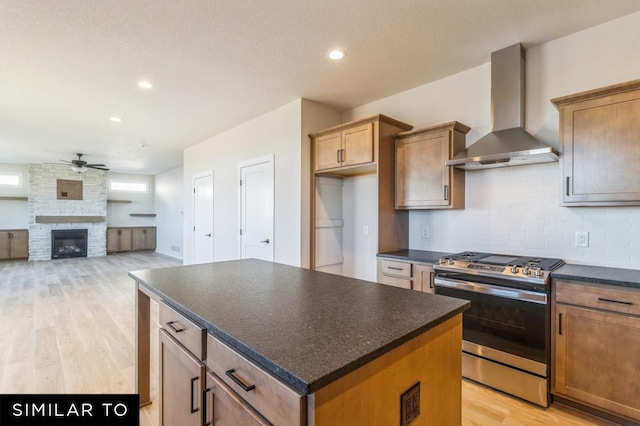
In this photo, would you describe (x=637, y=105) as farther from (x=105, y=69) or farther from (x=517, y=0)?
(x=105, y=69)

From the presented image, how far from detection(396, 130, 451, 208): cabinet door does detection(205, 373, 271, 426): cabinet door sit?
96.4 inches

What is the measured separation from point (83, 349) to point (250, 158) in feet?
9.50

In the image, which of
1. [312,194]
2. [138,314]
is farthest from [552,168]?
[138,314]

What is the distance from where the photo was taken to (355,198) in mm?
4000

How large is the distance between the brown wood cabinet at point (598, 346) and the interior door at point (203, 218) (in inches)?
197

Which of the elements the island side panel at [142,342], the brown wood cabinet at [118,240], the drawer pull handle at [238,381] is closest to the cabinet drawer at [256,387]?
the drawer pull handle at [238,381]

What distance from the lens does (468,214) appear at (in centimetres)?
307

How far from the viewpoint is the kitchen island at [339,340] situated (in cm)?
83

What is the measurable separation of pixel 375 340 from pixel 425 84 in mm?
3085

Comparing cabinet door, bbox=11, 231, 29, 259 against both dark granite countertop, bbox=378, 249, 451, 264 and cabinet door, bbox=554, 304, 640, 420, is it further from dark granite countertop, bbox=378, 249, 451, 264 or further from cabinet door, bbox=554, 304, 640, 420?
cabinet door, bbox=554, 304, 640, 420

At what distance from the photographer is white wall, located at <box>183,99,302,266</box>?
382cm

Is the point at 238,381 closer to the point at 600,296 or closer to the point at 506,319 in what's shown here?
the point at 506,319

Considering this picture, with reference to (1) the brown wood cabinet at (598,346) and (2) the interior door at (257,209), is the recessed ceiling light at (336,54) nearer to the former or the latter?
(2) the interior door at (257,209)

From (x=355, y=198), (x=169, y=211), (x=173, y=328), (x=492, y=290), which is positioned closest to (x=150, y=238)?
(x=169, y=211)
